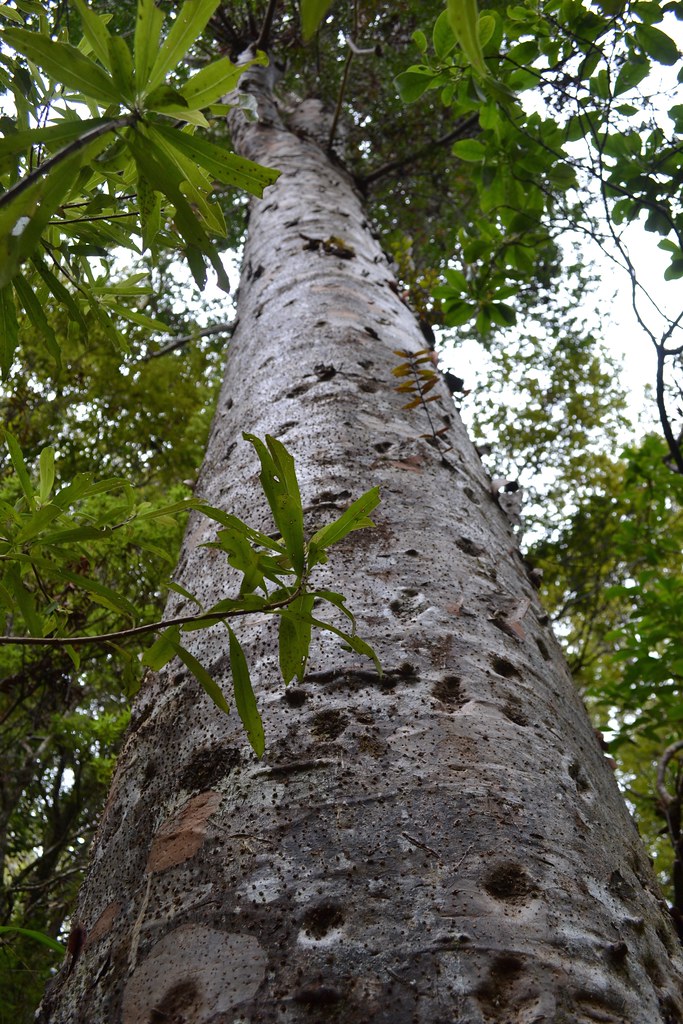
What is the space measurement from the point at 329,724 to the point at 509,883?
9.9 inches

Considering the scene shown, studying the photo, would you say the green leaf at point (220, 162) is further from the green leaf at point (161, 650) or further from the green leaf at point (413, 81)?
the green leaf at point (413, 81)

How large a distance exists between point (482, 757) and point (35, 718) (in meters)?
3.16

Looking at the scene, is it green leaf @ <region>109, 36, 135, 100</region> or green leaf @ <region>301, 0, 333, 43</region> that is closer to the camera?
green leaf @ <region>301, 0, 333, 43</region>

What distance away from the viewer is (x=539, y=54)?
2084 millimetres

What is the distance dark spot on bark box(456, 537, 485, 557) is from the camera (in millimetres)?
1122

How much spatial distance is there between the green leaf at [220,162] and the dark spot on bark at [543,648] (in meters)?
0.77

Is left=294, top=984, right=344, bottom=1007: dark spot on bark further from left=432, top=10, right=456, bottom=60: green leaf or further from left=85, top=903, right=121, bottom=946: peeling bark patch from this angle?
left=432, top=10, right=456, bottom=60: green leaf

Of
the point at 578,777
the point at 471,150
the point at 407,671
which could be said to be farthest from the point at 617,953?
the point at 471,150

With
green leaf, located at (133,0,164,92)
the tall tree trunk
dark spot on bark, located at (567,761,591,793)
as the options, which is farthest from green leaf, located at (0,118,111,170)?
dark spot on bark, located at (567,761,591,793)

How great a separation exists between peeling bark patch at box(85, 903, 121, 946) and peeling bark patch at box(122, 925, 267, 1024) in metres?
0.09

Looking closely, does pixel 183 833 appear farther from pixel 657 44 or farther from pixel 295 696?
pixel 657 44

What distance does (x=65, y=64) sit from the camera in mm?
660

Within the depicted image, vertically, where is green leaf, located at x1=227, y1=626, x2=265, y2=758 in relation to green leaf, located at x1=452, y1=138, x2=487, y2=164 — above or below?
below

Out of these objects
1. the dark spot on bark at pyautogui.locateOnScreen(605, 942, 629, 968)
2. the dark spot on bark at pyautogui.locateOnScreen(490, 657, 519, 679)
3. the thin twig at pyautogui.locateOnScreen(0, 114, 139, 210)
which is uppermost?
the thin twig at pyautogui.locateOnScreen(0, 114, 139, 210)
